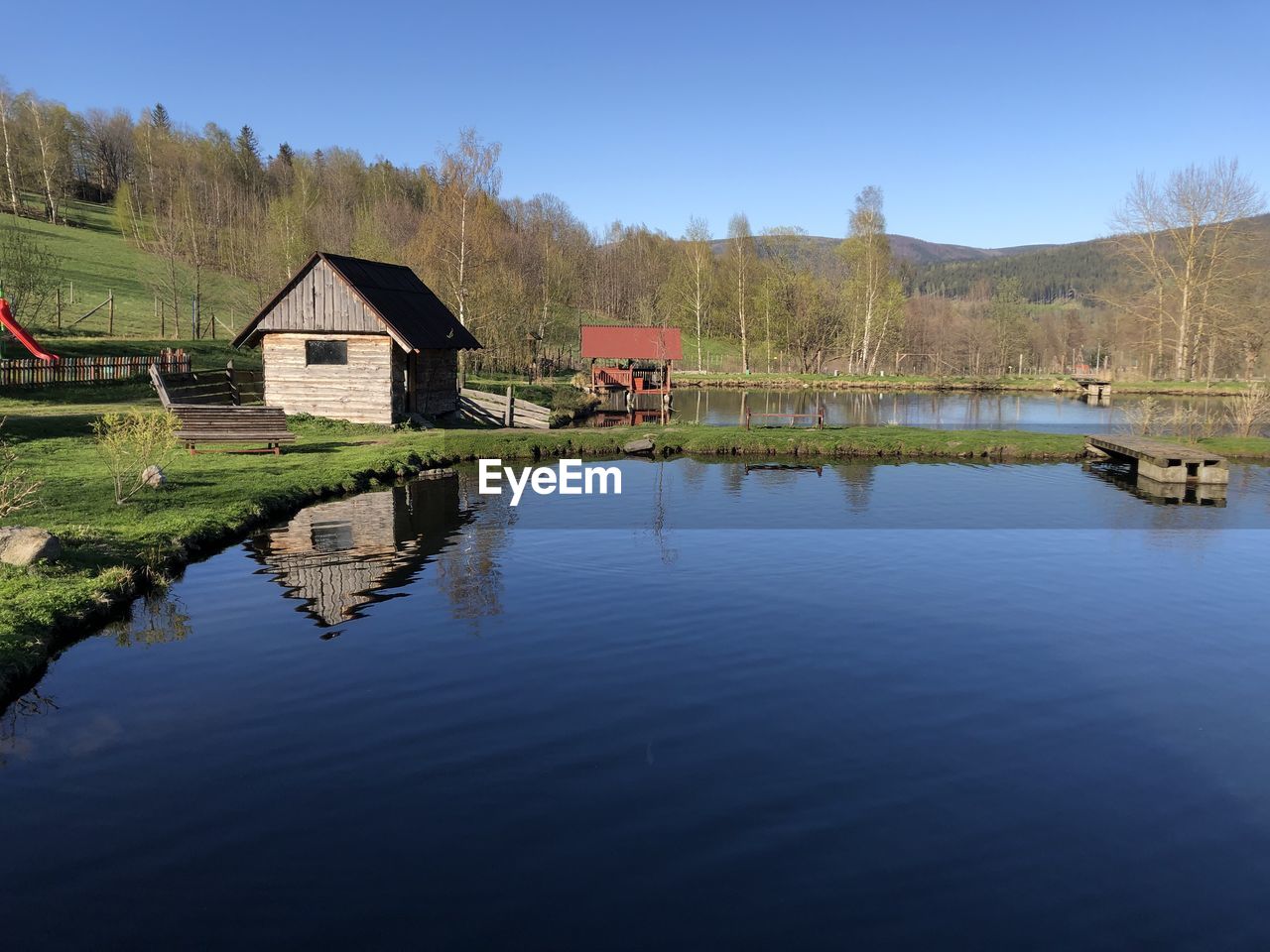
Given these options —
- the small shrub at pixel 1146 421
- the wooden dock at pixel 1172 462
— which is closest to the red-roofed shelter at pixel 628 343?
the small shrub at pixel 1146 421

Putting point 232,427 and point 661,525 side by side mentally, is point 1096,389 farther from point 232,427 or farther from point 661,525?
point 232,427

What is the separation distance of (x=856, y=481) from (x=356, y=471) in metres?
15.4

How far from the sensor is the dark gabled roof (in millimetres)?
33062

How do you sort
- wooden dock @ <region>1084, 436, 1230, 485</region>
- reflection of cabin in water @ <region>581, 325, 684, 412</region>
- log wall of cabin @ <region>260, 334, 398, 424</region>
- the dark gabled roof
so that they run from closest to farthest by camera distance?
wooden dock @ <region>1084, 436, 1230, 485</region>, the dark gabled roof, log wall of cabin @ <region>260, 334, 398, 424</region>, reflection of cabin in water @ <region>581, 325, 684, 412</region>

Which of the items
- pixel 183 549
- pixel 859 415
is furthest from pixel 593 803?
pixel 859 415

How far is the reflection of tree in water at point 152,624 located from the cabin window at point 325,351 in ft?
68.3

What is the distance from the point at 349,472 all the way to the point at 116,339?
35.1 m

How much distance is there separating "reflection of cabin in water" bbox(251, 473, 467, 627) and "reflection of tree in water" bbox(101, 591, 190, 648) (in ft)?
5.86

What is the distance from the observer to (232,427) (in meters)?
27.2

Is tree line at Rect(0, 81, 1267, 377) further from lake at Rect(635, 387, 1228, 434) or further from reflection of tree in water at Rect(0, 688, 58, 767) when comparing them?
reflection of tree in water at Rect(0, 688, 58, 767)

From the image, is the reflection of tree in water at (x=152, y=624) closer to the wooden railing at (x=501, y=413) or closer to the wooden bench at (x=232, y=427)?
the wooden bench at (x=232, y=427)

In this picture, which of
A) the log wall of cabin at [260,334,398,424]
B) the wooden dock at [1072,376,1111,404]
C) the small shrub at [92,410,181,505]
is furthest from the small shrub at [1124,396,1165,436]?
the small shrub at [92,410,181,505]

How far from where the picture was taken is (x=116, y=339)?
51.1 meters

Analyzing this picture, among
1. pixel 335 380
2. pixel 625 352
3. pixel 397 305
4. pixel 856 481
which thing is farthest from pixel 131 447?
pixel 625 352
